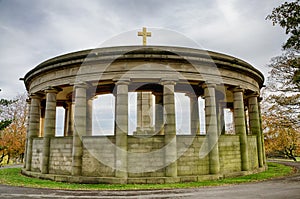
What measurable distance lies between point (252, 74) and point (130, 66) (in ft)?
30.7

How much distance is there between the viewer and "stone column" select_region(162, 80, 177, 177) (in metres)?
14.4

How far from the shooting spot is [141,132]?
673 inches

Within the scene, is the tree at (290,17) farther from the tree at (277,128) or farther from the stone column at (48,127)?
the tree at (277,128)

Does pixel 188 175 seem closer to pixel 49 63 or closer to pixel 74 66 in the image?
pixel 74 66

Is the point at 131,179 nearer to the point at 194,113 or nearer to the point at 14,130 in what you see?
the point at 194,113

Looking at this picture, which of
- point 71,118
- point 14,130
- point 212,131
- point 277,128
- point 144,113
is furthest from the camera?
point 14,130

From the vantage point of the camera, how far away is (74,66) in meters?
16.2

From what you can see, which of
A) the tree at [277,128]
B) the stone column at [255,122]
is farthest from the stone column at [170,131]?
the tree at [277,128]

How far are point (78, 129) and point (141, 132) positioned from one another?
411cm

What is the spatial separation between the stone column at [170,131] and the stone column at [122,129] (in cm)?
231

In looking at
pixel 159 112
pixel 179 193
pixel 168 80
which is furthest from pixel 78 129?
pixel 159 112

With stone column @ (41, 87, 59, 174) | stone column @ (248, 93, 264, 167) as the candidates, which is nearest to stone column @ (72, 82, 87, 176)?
stone column @ (41, 87, 59, 174)

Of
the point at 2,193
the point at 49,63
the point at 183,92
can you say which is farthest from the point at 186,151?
the point at 49,63

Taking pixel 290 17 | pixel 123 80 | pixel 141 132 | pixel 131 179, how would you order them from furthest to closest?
1. pixel 141 132
2. pixel 123 80
3. pixel 131 179
4. pixel 290 17
